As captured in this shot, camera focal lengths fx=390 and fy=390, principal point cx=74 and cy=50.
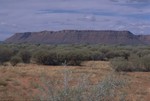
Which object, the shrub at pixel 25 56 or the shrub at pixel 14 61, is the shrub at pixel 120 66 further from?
the shrub at pixel 25 56

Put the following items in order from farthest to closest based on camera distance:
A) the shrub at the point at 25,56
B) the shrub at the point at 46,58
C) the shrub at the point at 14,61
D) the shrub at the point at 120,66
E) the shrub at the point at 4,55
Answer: the shrub at the point at 25,56, the shrub at the point at 4,55, the shrub at the point at 46,58, the shrub at the point at 14,61, the shrub at the point at 120,66

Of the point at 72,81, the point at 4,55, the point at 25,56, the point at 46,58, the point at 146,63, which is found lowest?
the point at 25,56

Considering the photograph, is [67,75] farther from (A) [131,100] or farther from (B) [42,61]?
(B) [42,61]

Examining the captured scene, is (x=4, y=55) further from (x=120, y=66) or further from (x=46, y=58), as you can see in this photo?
(x=120, y=66)

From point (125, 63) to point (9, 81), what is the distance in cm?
1588

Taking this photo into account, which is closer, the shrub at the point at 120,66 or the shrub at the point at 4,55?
the shrub at the point at 120,66

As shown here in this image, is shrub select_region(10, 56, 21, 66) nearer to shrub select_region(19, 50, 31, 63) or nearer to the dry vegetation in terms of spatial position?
the dry vegetation

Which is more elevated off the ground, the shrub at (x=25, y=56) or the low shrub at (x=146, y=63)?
the low shrub at (x=146, y=63)

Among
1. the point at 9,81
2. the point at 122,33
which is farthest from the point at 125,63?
the point at 122,33

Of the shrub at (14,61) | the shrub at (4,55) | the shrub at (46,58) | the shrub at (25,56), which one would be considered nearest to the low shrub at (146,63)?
the shrub at (46,58)

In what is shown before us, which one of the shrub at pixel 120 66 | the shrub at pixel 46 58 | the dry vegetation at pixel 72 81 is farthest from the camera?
the shrub at pixel 46 58

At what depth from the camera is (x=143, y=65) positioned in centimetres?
3875

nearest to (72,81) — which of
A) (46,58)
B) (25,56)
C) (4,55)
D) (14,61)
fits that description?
(14,61)

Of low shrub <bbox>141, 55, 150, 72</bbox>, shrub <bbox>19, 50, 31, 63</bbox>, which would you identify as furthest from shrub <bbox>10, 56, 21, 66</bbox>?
low shrub <bbox>141, 55, 150, 72</bbox>
